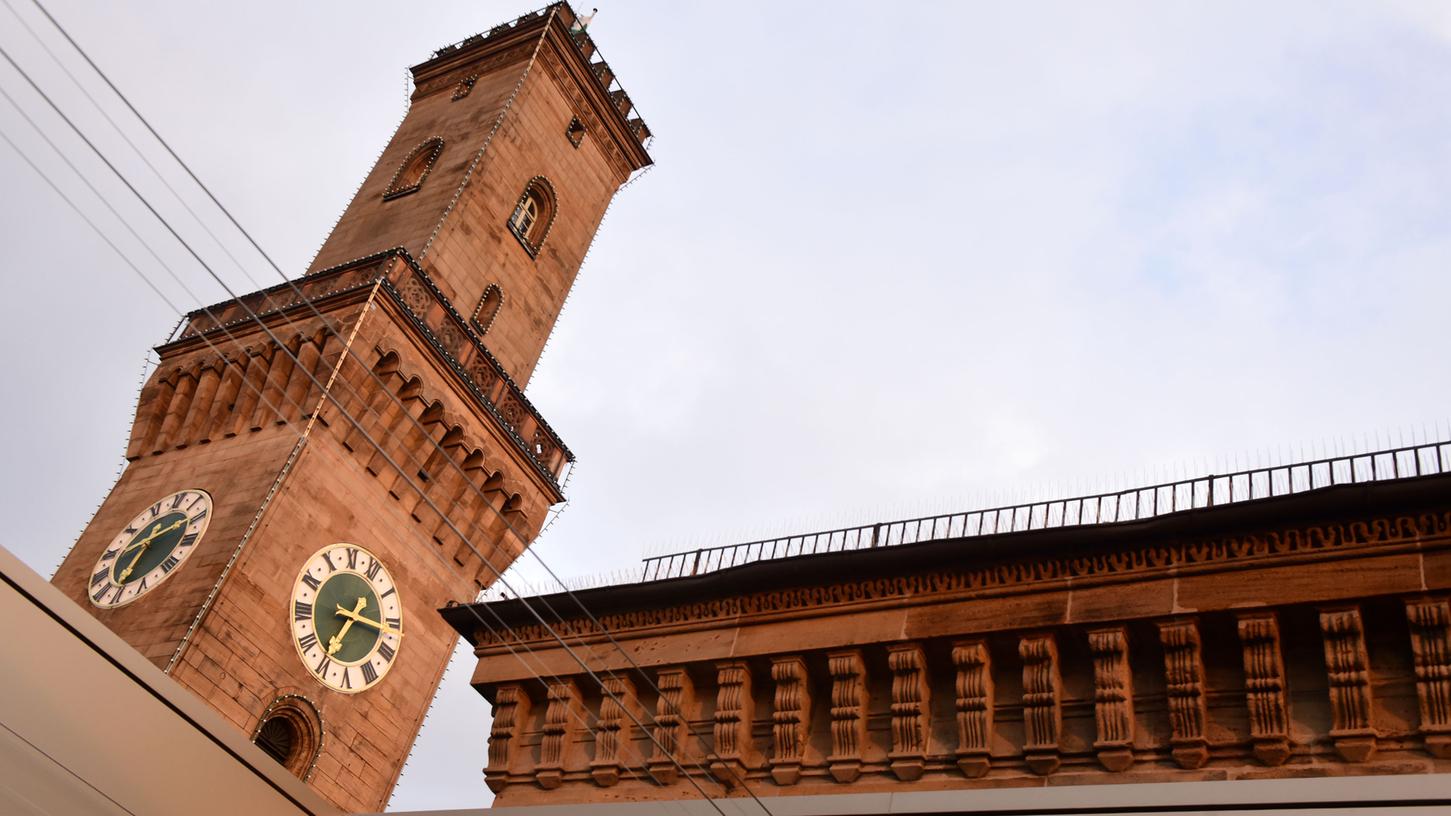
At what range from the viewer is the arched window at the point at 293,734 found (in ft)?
70.4

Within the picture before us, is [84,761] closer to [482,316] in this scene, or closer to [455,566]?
[455,566]

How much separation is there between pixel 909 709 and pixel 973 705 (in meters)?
0.62

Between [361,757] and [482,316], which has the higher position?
[482,316]

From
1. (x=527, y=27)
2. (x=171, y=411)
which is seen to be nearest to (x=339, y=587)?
(x=171, y=411)

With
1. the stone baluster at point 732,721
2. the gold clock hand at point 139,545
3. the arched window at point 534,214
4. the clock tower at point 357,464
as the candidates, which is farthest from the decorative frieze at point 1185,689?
the arched window at point 534,214

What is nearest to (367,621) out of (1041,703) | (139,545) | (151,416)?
(139,545)

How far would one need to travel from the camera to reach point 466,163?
29734 mm

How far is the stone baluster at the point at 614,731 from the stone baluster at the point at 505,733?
100cm

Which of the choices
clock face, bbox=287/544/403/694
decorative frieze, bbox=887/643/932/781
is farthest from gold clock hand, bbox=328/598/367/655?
decorative frieze, bbox=887/643/932/781

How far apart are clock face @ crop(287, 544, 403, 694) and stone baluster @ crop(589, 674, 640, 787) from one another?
9.94 meters

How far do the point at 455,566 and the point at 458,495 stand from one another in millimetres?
1337

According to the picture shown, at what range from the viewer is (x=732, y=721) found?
12.9m

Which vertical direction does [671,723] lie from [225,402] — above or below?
below

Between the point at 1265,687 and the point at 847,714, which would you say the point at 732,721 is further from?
the point at 1265,687
